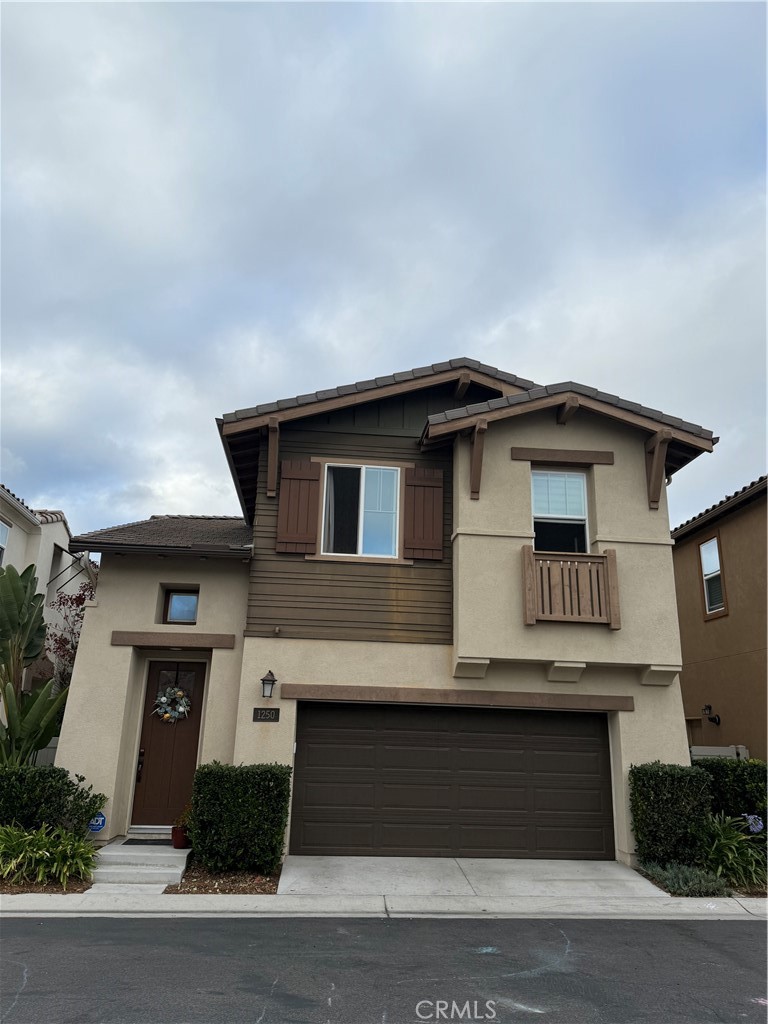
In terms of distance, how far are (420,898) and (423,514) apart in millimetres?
5445

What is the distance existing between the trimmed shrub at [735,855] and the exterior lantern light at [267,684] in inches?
255

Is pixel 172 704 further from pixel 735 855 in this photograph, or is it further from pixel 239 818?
pixel 735 855

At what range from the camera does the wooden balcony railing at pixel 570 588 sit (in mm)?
10156

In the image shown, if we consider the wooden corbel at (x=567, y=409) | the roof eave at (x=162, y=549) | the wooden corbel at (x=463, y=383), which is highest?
the wooden corbel at (x=463, y=383)

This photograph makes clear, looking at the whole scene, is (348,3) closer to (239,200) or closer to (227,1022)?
(239,200)

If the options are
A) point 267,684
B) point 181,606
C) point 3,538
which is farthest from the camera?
point 3,538

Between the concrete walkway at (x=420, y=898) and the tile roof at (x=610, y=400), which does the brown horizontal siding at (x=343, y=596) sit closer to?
the tile roof at (x=610, y=400)

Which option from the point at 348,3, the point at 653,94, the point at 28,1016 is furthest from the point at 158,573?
the point at 653,94

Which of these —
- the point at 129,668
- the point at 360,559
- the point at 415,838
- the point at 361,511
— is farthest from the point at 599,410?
the point at 129,668

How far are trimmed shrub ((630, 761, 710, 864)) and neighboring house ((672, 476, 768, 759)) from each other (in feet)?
11.6

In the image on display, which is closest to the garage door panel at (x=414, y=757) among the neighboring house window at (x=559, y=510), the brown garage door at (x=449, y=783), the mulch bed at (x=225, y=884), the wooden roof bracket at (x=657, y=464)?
the brown garage door at (x=449, y=783)

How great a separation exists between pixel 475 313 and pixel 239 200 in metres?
5.91

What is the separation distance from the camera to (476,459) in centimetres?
1069

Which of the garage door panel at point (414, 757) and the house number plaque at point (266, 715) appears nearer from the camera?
the house number plaque at point (266, 715)
